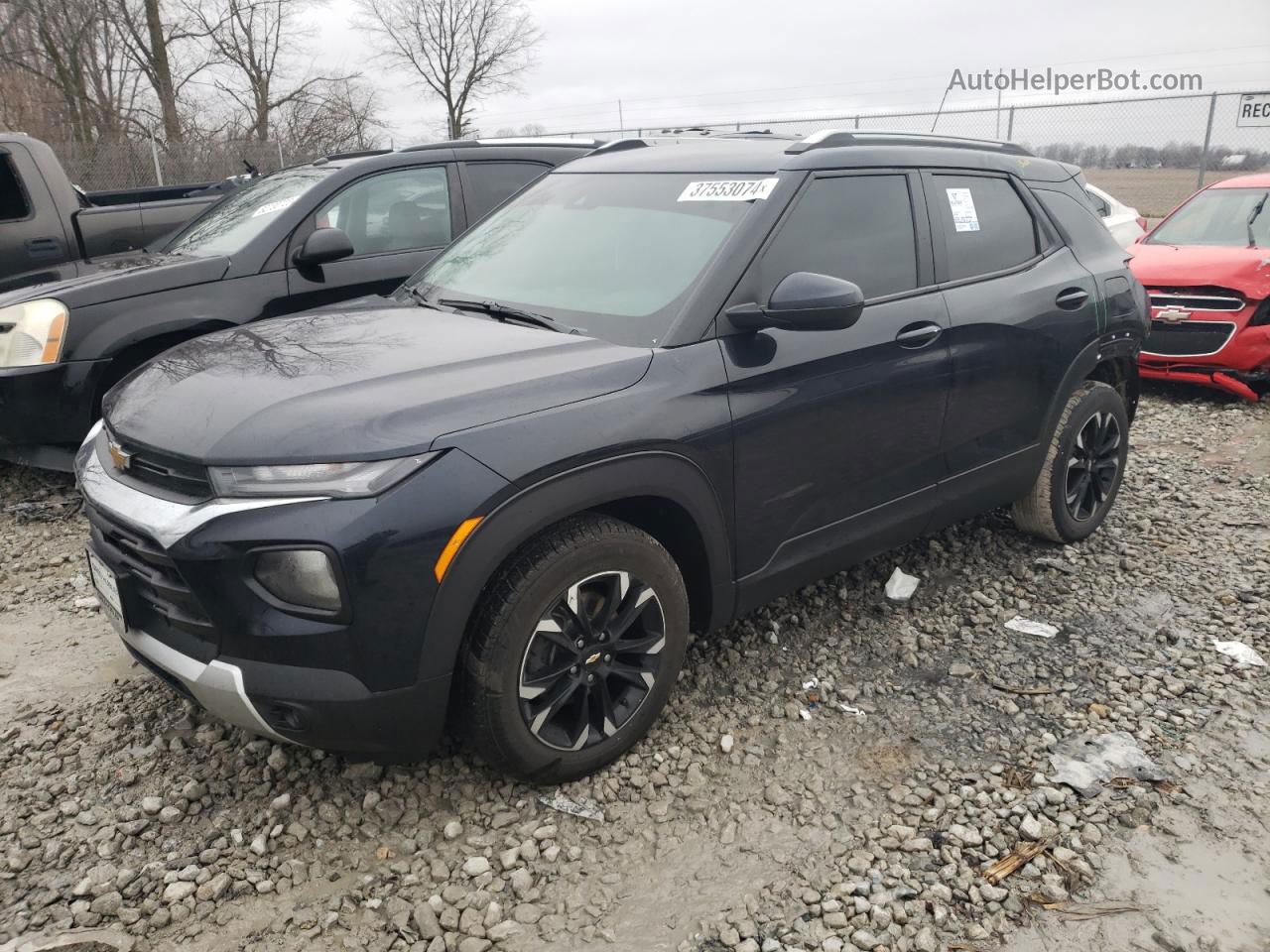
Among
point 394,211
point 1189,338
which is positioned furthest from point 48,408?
point 1189,338

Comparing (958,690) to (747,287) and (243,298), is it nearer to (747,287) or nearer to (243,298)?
(747,287)

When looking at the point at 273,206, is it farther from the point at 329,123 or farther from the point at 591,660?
the point at 329,123

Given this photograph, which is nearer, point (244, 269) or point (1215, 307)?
point (244, 269)

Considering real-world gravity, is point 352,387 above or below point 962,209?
below

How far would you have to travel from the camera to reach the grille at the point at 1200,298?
6.93 metres

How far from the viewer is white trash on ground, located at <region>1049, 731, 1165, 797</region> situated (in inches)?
110

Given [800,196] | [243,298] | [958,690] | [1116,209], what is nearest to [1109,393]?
[958,690]

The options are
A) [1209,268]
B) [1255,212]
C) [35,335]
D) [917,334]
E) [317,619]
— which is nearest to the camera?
[317,619]

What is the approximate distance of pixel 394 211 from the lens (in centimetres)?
547

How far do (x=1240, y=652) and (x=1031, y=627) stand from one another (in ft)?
2.39

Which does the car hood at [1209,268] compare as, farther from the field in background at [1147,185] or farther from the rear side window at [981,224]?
the field in background at [1147,185]

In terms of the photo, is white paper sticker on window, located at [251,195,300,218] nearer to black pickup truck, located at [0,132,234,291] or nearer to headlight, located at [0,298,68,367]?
headlight, located at [0,298,68,367]

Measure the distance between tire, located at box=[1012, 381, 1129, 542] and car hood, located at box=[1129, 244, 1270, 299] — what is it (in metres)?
2.87

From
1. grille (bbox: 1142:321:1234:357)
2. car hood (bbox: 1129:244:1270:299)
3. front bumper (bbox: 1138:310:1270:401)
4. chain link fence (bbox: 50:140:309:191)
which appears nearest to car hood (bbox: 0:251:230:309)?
car hood (bbox: 1129:244:1270:299)
